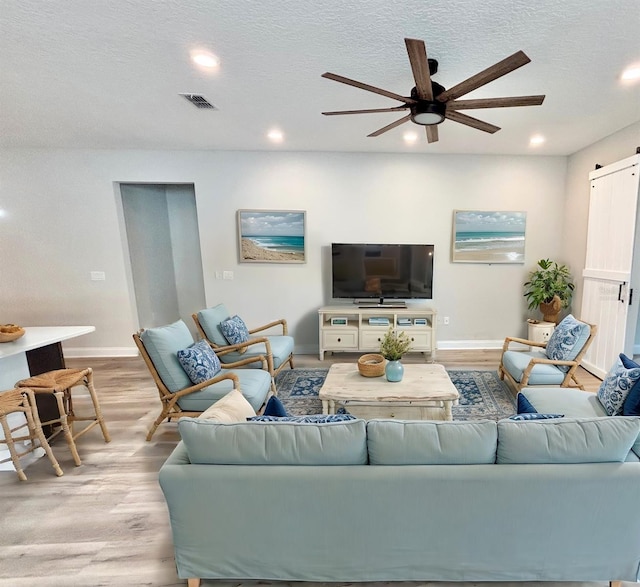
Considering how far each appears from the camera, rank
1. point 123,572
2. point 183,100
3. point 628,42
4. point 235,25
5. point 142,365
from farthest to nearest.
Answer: point 142,365 → point 183,100 → point 628,42 → point 235,25 → point 123,572

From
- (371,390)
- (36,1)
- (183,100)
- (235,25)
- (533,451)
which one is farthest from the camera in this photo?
(183,100)

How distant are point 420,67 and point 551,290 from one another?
12.1 feet

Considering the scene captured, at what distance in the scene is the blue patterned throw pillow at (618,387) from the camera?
71.2 inches

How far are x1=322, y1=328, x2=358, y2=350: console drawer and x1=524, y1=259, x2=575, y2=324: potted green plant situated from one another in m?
2.52

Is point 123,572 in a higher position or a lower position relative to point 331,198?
lower

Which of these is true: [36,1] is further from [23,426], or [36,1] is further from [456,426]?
[456,426]

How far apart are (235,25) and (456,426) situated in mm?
2404

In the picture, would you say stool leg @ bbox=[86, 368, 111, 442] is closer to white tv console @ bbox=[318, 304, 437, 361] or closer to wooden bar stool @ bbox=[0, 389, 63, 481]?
wooden bar stool @ bbox=[0, 389, 63, 481]

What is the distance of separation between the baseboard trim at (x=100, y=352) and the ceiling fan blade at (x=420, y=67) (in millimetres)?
4715

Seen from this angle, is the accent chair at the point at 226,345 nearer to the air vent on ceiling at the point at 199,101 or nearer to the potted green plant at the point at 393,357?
the potted green plant at the point at 393,357

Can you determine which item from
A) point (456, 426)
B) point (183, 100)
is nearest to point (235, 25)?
point (183, 100)

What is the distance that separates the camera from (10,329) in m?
2.29

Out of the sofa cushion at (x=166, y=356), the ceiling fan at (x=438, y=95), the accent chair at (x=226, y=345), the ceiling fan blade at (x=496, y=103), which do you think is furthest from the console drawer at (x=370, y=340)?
the ceiling fan blade at (x=496, y=103)

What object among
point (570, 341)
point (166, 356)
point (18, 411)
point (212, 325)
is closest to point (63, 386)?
point (18, 411)
